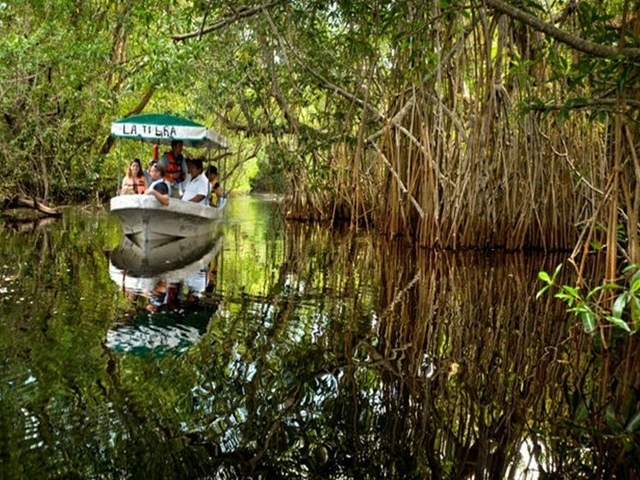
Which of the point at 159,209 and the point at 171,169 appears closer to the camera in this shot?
the point at 159,209

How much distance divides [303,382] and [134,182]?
8.53m

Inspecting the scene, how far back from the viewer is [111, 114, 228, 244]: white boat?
952 centimetres

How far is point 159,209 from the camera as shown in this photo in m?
9.69

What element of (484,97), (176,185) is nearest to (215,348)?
(484,97)

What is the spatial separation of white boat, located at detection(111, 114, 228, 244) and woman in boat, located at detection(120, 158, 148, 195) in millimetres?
494

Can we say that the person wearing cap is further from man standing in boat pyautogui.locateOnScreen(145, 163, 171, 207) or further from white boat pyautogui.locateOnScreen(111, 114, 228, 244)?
man standing in boat pyautogui.locateOnScreen(145, 163, 171, 207)

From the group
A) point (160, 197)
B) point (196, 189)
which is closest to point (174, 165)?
point (196, 189)

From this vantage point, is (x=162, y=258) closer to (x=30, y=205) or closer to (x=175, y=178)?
(x=175, y=178)

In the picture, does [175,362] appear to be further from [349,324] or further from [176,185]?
[176,185]

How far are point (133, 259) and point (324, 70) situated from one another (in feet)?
17.3

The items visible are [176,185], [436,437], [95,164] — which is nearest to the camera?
[436,437]

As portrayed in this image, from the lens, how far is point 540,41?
765 cm

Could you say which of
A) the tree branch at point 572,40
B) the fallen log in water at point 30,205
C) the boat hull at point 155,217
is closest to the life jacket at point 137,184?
the boat hull at point 155,217

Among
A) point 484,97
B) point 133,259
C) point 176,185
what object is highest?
point 484,97
